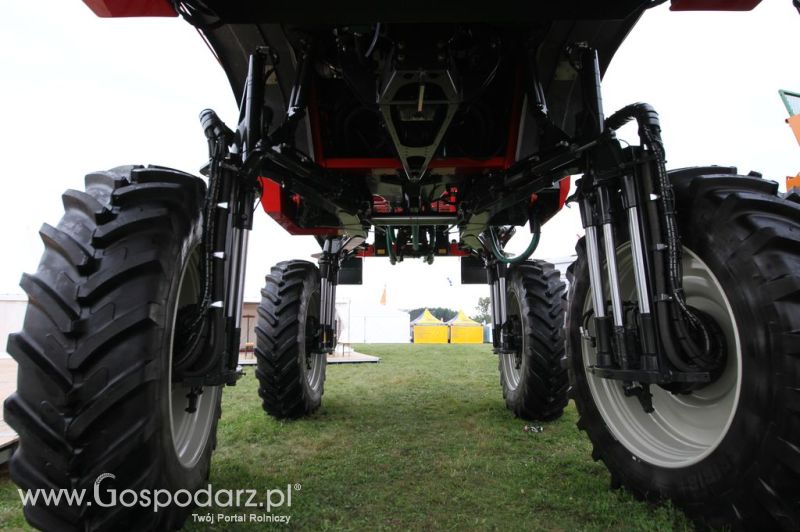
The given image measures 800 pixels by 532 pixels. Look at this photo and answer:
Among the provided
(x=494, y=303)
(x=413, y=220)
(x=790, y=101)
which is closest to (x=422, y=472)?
(x=413, y=220)

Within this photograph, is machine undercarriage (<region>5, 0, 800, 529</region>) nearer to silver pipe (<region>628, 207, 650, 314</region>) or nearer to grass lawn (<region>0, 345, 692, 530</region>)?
silver pipe (<region>628, 207, 650, 314</region>)

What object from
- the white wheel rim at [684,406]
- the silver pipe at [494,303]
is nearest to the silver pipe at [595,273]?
the white wheel rim at [684,406]

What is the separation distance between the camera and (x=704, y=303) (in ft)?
6.45

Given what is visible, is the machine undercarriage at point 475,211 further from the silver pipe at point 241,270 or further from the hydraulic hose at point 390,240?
the hydraulic hose at point 390,240

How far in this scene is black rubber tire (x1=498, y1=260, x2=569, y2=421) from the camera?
3824mm

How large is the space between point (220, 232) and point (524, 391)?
2946mm

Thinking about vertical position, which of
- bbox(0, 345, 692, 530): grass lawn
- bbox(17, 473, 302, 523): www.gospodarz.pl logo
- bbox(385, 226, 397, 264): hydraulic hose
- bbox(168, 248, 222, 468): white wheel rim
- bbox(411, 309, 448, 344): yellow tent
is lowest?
bbox(0, 345, 692, 530): grass lawn

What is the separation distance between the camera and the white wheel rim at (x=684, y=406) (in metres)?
1.81

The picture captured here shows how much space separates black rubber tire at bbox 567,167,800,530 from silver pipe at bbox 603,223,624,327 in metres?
0.28

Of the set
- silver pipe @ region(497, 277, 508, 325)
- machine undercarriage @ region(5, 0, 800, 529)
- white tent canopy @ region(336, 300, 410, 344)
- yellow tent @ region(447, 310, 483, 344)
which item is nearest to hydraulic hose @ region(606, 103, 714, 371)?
machine undercarriage @ region(5, 0, 800, 529)

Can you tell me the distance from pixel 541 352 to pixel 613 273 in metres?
1.98

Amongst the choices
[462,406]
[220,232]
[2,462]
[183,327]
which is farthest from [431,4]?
[462,406]

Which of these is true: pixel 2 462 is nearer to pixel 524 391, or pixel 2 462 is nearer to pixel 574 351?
pixel 574 351

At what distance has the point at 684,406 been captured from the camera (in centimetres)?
215
